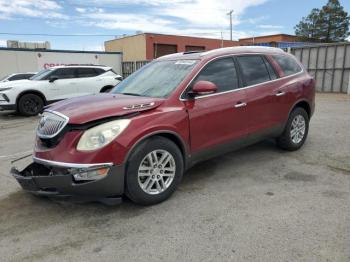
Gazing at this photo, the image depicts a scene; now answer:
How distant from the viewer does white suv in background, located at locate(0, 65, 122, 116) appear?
448 inches

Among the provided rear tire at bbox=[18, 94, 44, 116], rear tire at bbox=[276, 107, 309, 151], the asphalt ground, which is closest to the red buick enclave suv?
rear tire at bbox=[276, 107, 309, 151]

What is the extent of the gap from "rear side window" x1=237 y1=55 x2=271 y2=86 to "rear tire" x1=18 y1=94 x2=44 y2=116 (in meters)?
9.21

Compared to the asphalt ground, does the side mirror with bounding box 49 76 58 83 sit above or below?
above

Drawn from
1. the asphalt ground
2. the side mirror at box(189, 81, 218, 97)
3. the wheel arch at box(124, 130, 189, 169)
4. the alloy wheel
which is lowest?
the asphalt ground

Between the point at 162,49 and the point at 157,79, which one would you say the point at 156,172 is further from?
the point at 162,49

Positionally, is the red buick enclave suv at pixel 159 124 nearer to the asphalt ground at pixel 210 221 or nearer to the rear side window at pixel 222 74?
the rear side window at pixel 222 74

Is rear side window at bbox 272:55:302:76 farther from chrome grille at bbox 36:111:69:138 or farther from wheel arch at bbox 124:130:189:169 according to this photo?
chrome grille at bbox 36:111:69:138

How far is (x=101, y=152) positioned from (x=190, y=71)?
63.6 inches

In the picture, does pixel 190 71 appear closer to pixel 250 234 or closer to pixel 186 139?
pixel 186 139

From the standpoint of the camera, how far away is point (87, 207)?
12.2ft

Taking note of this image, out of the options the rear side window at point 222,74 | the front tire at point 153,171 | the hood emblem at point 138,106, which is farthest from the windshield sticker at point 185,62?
the front tire at point 153,171

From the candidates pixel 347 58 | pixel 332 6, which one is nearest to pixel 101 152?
pixel 347 58

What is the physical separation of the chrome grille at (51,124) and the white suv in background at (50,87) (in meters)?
8.62

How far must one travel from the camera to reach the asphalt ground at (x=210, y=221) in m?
2.81
